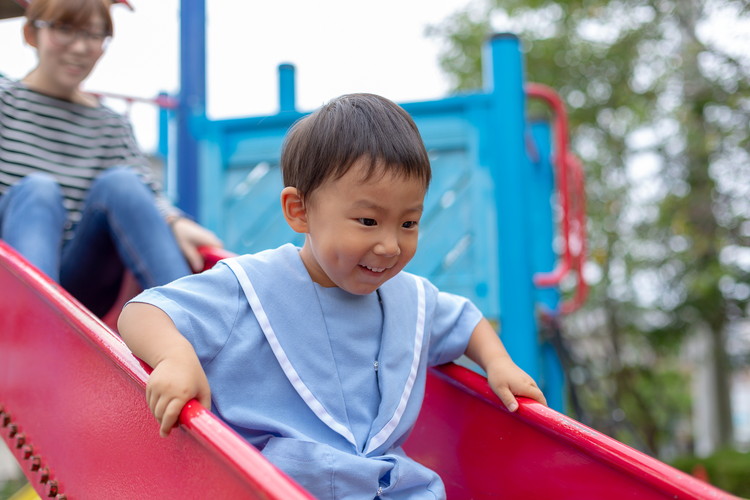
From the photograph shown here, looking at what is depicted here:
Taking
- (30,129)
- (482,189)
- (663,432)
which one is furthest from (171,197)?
(663,432)

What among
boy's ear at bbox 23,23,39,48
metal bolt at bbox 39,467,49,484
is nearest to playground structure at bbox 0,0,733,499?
metal bolt at bbox 39,467,49,484

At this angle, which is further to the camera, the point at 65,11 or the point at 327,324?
the point at 65,11

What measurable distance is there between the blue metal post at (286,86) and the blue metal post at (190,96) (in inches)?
21.2

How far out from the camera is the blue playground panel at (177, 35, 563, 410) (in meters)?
2.50

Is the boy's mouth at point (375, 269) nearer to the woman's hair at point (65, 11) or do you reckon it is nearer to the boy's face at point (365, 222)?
the boy's face at point (365, 222)

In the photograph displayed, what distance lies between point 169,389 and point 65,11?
4.25ft

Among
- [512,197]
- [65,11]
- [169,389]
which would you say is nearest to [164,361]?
[169,389]

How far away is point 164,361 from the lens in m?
1.03

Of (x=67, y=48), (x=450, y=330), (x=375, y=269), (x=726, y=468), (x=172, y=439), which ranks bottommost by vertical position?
(x=726, y=468)

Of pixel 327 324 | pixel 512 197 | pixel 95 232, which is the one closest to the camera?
pixel 327 324

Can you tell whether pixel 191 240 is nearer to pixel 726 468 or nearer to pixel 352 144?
pixel 352 144

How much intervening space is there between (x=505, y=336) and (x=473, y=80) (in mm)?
6814

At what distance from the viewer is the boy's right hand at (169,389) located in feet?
3.28

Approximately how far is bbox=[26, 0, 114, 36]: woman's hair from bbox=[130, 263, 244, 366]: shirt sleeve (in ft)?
3.36
